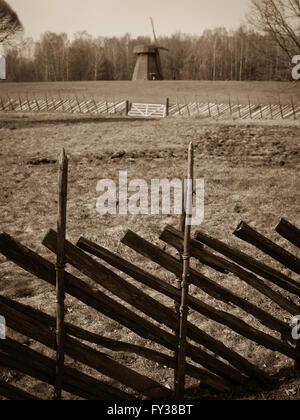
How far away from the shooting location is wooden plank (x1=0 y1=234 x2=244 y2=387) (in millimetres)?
2533

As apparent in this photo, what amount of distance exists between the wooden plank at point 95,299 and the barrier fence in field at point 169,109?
20.2 metres

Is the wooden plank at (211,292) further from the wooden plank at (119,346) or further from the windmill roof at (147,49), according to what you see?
the windmill roof at (147,49)

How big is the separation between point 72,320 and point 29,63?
293 feet

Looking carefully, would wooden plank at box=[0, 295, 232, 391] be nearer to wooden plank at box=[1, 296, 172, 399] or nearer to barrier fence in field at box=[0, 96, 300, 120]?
wooden plank at box=[1, 296, 172, 399]

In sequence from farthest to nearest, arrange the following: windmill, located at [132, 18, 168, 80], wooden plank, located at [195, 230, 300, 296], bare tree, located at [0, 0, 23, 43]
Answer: windmill, located at [132, 18, 168, 80], bare tree, located at [0, 0, 23, 43], wooden plank, located at [195, 230, 300, 296]

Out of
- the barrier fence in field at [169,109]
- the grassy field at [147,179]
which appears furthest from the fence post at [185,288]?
the barrier fence in field at [169,109]

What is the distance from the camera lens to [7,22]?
2877 cm

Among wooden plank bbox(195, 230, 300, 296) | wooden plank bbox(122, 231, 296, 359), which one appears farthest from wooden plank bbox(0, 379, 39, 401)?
wooden plank bbox(195, 230, 300, 296)

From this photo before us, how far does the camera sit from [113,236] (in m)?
6.57

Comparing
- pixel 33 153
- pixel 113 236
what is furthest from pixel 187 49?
pixel 113 236

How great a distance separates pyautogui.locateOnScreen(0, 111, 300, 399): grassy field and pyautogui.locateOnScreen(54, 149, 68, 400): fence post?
86cm

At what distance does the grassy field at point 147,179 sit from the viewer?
4.29 metres

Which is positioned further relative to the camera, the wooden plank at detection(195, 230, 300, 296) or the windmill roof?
the windmill roof

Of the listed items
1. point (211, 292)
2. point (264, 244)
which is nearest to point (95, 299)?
point (211, 292)
